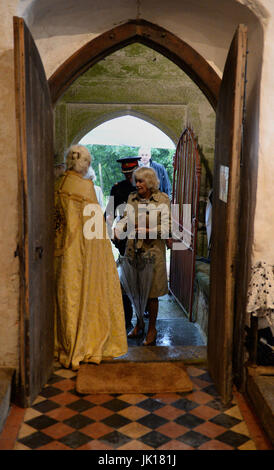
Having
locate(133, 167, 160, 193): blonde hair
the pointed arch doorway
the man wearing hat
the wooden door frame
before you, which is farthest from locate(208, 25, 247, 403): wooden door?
the man wearing hat

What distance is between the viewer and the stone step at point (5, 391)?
3.32m

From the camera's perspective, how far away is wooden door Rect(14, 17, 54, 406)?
3330mm

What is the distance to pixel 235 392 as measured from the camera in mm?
4000

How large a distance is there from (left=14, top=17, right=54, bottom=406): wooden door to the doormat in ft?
1.01

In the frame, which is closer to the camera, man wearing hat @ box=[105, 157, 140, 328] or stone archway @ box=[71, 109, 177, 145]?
man wearing hat @ box=[105, 157, 140, 328]

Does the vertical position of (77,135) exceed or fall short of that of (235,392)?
it exceeds it

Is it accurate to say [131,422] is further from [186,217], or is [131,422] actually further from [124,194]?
[186,217]

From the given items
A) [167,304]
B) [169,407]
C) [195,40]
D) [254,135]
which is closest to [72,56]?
[195,40]

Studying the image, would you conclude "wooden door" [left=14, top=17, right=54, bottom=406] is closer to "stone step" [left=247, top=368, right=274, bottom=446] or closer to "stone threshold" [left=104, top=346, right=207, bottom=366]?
"stone threshold" [left=104, top=346, right=207, bottom=366]

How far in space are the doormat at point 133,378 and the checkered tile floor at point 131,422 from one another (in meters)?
0.06

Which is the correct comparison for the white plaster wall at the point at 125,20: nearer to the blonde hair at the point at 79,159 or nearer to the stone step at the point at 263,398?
the blonde hair at the point at 79,159

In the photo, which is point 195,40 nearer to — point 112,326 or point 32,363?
point 112,326
